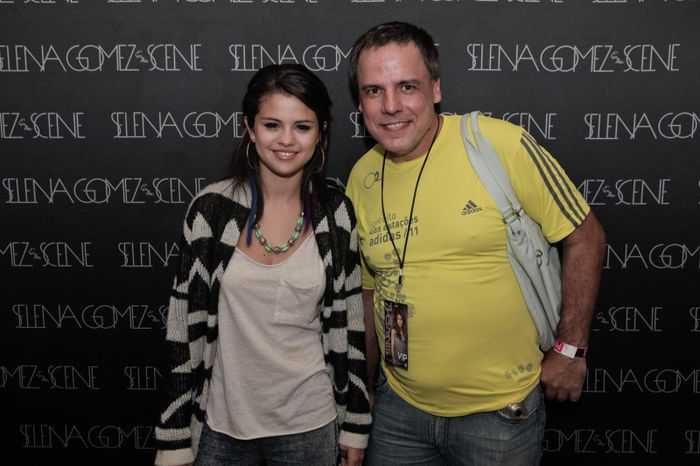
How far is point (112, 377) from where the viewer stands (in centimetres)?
251

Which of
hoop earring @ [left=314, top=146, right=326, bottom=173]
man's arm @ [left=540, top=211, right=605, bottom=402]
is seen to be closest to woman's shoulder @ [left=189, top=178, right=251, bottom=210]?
hoop earring @ [left=314, top=146, right=326, bottom=173]

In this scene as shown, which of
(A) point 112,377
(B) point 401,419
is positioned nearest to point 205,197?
(B) point 401,419

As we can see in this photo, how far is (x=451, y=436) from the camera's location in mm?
1792

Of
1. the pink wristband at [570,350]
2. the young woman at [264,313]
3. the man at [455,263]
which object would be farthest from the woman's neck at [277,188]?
the pink wristband at [570,350]

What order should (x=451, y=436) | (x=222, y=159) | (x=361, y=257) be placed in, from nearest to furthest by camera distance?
(x=451, y=436), (x=361, y=257), (x=222, y=159)

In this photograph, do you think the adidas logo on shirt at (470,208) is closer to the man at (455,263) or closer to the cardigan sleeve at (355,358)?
the man at (455,263)

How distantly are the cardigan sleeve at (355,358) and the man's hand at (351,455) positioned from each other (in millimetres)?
14

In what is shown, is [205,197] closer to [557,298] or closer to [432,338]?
[432,338]

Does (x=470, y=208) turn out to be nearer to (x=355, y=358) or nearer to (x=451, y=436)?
(x=355, y=358)

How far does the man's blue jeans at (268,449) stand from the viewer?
1.73 metres

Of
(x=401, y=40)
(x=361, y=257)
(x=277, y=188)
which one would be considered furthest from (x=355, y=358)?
(x=401, y=40)

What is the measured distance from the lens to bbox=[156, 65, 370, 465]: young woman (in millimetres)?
1688

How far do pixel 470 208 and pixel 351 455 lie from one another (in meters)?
0.78

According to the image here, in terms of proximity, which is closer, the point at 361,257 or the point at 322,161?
the point at 322,161
